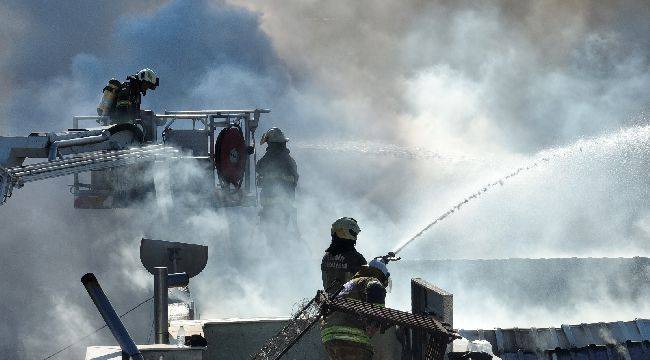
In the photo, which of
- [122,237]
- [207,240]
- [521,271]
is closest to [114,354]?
[207,240]

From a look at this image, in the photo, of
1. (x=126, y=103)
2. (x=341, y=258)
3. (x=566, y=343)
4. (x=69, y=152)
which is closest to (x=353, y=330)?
(x=341, y=258)

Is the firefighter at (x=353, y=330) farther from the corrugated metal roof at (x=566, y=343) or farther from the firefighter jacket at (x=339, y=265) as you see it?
the corrugated metal roof at (x=566, y=343)

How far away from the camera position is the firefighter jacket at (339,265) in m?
16.0

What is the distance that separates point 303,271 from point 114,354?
24.0 m

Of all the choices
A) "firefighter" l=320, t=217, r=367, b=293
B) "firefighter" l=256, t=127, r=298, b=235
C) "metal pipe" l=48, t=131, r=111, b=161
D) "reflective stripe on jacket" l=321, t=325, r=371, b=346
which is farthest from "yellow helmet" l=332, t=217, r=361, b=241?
"firefighter" l=256, t=127, r=298, b=235

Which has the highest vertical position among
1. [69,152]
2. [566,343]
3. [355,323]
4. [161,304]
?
[69,152]

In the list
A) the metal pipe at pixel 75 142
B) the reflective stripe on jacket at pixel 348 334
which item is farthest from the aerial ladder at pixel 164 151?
the reflective stripe on jacket at pixel 348 334

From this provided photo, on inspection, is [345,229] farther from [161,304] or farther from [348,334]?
[348,334]

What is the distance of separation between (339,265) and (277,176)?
14194 millimetres

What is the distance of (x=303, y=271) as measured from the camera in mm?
35688

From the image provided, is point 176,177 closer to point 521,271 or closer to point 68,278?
point 68,278

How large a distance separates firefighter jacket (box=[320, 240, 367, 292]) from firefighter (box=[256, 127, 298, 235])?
13540mm

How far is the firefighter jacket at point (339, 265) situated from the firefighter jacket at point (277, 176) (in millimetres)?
13540

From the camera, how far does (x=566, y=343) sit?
26.2 meters
